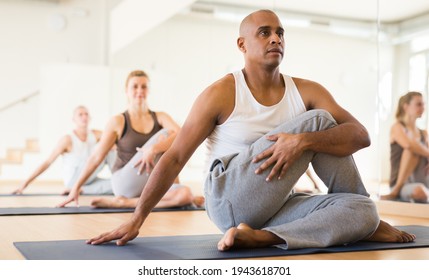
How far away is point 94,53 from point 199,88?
11.6ft

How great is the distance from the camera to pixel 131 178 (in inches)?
146


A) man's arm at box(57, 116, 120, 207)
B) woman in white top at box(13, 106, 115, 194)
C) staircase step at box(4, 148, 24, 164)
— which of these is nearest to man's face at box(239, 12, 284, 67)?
man's arm at box(57, 116, 120, 207)

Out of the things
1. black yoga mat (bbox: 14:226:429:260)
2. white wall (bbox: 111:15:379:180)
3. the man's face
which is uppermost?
white wall (bbox: 111:15:379:180)

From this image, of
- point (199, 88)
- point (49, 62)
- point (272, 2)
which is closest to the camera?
point (272, 2)

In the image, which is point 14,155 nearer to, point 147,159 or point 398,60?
point 147,159

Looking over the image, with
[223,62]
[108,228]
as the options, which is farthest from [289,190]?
[223,62]

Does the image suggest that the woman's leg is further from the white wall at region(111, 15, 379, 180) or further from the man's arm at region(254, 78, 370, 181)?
the man's arm at region(254, 78, 370, 181)

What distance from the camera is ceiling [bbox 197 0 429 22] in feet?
12.7

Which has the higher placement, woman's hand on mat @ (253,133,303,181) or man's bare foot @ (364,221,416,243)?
woman's hand on mat @ (253,133,303,181)

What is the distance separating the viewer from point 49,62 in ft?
28.9

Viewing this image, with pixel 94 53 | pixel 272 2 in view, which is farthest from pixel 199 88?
pixel 94 53

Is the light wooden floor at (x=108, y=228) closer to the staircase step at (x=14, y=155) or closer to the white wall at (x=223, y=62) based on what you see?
the white wall at (x=223, y=62)
